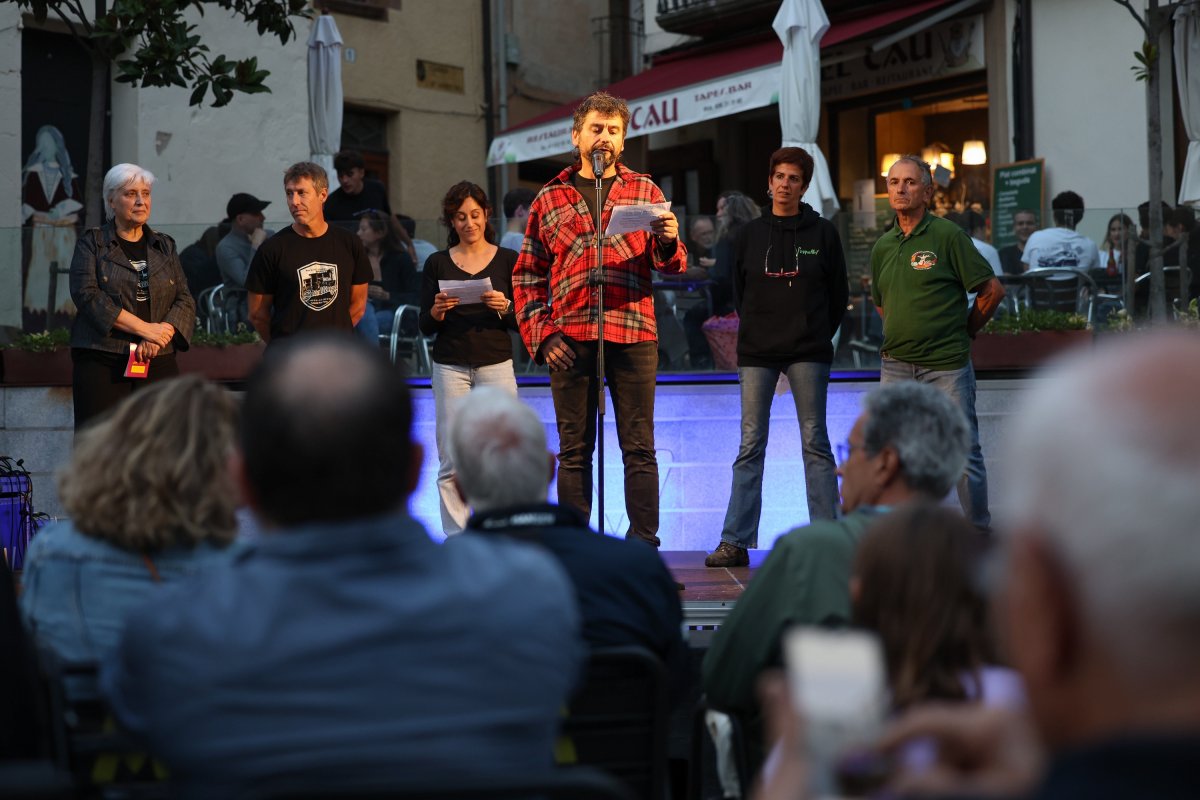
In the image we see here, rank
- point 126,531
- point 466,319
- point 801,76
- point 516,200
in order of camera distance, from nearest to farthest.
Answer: point 126,531 → point 466,319 → point 516,200 → point 801,76

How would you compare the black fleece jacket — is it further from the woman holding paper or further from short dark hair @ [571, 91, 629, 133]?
the woman holding paper

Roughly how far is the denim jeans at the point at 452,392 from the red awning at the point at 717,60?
9175 mm

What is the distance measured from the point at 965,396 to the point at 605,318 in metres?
1.90

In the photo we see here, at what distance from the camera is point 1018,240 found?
10156 millimetres

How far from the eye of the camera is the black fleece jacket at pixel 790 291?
7.48m

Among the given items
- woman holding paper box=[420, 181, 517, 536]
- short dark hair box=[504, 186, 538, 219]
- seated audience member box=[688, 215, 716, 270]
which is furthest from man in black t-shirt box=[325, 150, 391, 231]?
woman holding paper box=[420, 181, 517, 536]

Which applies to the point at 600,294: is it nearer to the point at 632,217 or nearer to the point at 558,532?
the point at 632,217

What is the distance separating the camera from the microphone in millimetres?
6750

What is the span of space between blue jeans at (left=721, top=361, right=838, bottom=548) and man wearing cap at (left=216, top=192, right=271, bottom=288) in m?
4.27

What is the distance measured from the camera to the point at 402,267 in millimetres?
10398

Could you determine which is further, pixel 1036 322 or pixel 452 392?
pixel 1036 322

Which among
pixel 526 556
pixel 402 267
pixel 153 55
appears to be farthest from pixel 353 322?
pixel 526 556

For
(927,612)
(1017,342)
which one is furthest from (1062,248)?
(927,612)

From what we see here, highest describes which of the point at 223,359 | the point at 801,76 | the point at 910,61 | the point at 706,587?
the point at 910,61
